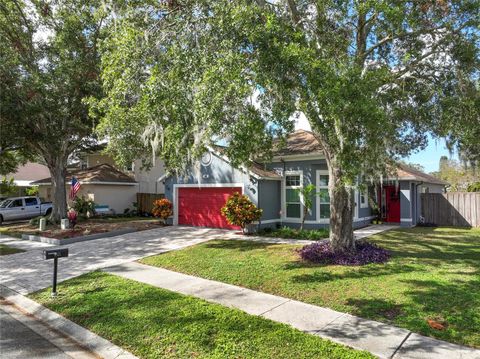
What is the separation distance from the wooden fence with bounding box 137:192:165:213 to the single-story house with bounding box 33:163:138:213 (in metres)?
0.92

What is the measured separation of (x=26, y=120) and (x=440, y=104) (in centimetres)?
1712

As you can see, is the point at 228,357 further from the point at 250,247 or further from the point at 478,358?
the point at 250,247

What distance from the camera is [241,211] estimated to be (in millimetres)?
14359

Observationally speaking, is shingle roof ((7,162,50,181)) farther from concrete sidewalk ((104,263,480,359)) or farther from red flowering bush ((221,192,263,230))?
concrete sidewalk ((104,263,480,359))

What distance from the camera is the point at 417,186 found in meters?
19.1

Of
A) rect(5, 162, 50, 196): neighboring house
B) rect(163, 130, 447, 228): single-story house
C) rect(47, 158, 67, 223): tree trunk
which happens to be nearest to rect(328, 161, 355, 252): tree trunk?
rect(163, 130, 447, 228): single-story house

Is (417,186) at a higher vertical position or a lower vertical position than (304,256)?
higher

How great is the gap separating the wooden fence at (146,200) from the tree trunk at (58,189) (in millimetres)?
6368

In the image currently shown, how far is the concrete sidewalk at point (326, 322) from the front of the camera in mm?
4613

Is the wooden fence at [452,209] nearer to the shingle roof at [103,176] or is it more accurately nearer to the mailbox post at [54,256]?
the mailbox post at [54,256]

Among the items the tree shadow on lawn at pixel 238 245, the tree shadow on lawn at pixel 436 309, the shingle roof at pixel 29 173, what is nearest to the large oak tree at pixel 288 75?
the tree shadow on lawn at pixel 436 309

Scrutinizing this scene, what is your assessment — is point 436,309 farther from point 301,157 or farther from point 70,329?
point 301,157

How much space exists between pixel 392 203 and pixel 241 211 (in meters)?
9.20

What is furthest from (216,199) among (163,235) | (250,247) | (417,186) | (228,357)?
(228,357)
